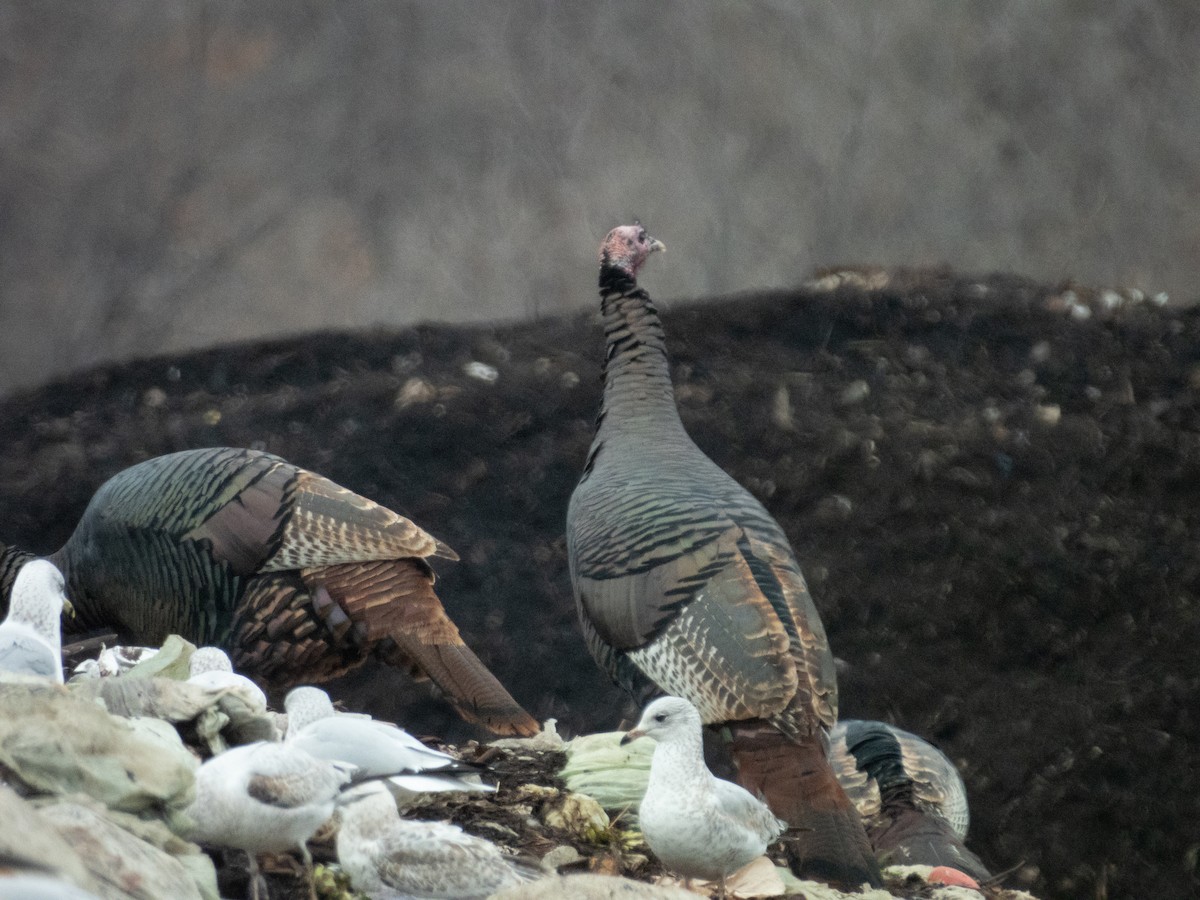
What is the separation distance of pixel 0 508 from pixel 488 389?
7.89 ft

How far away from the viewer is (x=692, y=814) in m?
3.26

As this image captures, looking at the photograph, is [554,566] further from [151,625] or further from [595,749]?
[595,749]

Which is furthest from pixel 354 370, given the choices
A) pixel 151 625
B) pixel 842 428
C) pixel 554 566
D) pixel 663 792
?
pixel 663 792

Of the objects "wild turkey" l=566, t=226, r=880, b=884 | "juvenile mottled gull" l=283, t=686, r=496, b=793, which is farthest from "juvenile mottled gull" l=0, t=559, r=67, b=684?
"wild turkey" l=566, t=226, r=880, b=884

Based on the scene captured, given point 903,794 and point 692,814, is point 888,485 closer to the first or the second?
point 903,794

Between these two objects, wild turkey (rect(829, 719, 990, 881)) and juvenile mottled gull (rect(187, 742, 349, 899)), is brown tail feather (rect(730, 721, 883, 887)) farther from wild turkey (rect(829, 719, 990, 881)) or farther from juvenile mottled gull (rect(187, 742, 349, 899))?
juvenile mottled gull (rect(187, 742, 349, 899))

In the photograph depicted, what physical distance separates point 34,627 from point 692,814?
5.38 ft

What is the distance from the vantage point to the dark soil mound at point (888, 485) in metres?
7.22

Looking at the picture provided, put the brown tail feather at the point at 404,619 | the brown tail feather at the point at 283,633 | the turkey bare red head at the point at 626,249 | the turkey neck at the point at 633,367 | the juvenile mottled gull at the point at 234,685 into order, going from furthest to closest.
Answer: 1. the turkey bare red head at the point at 626,249
2. the turkey neck at the point at 633,367
3. the brown tail feather at the point at 283,633
4. the brown tail feather at the point at 404,619
5. the juvenile mottled gull at the point at 234,685

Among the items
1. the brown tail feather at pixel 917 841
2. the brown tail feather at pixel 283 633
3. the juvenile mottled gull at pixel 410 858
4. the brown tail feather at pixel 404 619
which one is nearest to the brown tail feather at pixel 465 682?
the brown tail feather at pixel 404 619

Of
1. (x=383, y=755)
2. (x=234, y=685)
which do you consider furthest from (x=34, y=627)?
(x=383, y=755)

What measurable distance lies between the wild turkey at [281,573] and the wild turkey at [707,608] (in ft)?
1.64

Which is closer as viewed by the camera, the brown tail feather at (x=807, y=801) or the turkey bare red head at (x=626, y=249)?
the brown tail feather at (x=807, y=801)

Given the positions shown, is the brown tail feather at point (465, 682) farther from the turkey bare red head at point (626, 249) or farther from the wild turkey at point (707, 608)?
the turkey bare red head at point (626, 249)
